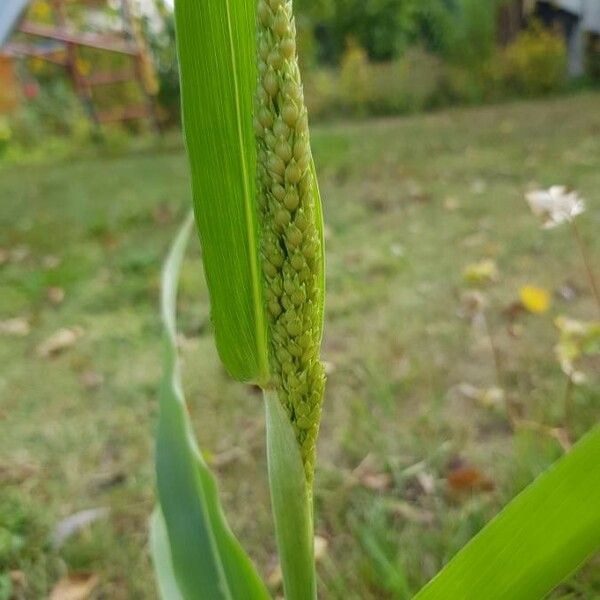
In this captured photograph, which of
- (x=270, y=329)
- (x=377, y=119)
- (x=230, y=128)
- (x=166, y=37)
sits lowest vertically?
(x=377, y=119)

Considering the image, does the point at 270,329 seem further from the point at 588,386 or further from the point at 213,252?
the point at 588,386

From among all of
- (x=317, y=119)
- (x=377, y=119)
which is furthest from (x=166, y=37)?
(x=377, y=119)

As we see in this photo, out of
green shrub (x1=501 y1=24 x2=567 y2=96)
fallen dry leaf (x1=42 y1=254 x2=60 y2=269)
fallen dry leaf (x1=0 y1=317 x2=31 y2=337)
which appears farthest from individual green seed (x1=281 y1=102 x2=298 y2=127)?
green shrub (x1=501 y1=24 x2=567 y2=96)

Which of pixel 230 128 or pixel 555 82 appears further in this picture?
pixel 555 82

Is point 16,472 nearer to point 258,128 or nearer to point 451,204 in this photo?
point 258,128

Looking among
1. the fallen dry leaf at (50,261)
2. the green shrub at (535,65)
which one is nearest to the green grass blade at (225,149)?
the fallen dry leaf at (50,261)

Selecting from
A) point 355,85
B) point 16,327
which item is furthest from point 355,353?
point 355,85

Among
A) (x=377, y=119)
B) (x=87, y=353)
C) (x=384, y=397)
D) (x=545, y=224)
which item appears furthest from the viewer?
(x=377, y=119)
